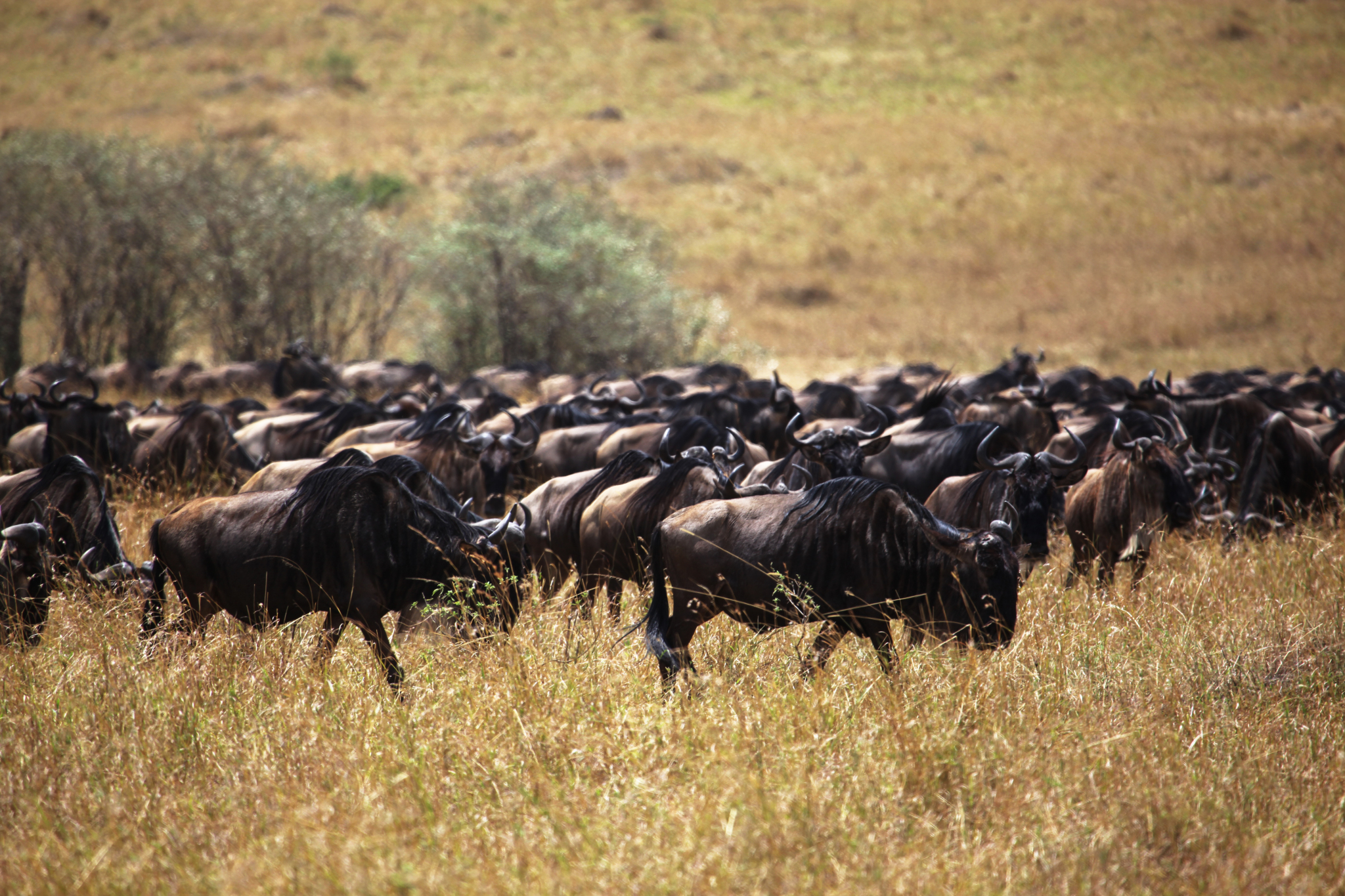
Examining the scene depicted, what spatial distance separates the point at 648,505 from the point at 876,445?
7.65 ft

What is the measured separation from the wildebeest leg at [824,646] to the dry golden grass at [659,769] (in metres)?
0.10

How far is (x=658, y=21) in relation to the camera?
65125 mm

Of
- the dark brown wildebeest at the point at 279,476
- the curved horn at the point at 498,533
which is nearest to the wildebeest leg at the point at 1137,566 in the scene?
the curved horn at the point at 498,533

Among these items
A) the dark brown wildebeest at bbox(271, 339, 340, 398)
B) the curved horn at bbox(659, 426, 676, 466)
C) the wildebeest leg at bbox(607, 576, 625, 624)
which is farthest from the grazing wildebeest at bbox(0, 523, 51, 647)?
the dark brown wildebeest at bbox(271, 339, 340, 398)

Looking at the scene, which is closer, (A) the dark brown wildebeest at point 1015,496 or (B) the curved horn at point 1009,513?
(B) the curved horn at point 1009,513

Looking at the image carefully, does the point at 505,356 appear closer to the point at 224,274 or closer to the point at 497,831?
the point at 224,274

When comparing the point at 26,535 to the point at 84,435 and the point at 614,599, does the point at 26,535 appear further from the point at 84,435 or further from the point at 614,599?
the point at 84,435

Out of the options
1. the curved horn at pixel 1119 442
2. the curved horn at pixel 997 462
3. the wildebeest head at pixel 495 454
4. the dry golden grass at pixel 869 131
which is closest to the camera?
the curved horn at pixel 997 462

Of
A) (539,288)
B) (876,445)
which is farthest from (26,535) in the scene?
(539,288)

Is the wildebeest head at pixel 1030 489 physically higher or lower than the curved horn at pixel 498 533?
lower

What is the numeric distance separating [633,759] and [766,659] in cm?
133

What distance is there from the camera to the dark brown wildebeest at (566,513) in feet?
20.9

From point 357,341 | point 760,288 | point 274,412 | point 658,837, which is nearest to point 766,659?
point 658,837

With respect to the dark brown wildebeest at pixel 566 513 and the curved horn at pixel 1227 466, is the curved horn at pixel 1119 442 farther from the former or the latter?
the dark brown wildebeest at pixel 566 513
